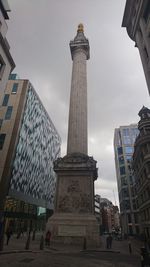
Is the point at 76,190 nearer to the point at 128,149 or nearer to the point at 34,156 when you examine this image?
the point at 34,156

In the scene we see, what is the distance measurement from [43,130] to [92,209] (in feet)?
148

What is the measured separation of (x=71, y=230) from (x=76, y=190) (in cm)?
433

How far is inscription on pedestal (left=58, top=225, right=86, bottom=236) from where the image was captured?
62.4 feet

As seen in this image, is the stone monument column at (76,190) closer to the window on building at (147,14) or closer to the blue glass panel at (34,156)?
the window on building at (147,14)

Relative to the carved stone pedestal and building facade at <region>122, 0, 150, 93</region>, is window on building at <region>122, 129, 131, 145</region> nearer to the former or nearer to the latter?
the carved stone pedestal

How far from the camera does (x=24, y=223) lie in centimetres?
4747

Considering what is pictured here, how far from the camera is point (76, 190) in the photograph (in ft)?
70.6

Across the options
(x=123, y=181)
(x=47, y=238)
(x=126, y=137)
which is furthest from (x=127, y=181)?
(x=47, y=238)

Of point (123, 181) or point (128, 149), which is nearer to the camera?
point (123, 181)

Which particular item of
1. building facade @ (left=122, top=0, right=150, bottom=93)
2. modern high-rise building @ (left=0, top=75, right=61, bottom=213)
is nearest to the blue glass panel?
modern high-rise building @ (left=0, top=75, right=61, bottom=213)

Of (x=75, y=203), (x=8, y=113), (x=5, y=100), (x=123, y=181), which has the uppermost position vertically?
(x=5, y=100)

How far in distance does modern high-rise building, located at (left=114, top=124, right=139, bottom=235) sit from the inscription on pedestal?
133 ft

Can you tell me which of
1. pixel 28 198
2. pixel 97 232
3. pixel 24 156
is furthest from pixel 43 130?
pixel 97 232

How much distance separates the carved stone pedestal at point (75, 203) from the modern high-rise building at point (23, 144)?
66.7 ft
